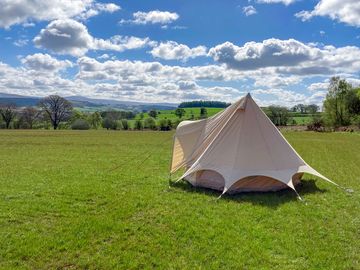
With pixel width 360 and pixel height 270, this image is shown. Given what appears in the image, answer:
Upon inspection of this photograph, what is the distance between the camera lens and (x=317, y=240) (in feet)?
22.5

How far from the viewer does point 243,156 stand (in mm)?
10492

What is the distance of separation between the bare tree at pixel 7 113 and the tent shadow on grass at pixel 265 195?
78552mm

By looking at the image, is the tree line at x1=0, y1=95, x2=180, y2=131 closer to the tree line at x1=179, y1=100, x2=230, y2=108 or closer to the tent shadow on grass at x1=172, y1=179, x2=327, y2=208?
the tree line at x1=179, y1=100, x2=230, y2=108

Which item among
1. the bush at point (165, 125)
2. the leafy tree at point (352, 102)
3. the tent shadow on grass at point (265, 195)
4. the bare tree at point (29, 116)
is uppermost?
the leafy tree at point (352, 102)

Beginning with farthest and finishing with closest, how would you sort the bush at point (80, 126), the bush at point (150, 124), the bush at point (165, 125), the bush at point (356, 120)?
1. the bush at point (80, 126)
2. the bush at point (150, 124)
3. the bush at point (165, 125)
4. the bush at point (356, 120)

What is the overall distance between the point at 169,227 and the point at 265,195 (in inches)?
157

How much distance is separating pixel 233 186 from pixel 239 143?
4.65 ft

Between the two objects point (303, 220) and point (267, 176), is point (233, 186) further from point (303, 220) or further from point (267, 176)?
point (303, 220)

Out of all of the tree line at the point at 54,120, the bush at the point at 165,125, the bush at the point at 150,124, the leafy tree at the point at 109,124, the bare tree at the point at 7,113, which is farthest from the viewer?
the leafy tree at the point at 109,124

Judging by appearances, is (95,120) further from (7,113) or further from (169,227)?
(169,227)

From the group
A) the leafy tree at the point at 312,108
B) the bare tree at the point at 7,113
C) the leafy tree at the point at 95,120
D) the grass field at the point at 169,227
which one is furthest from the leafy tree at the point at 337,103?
the bare tree at the point at 7,113

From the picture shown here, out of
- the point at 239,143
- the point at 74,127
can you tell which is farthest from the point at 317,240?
the point at 74,127

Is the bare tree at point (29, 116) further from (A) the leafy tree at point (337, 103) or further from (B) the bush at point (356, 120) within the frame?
(B) the bush at point (356, 120)

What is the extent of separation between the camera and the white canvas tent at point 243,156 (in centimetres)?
1034
